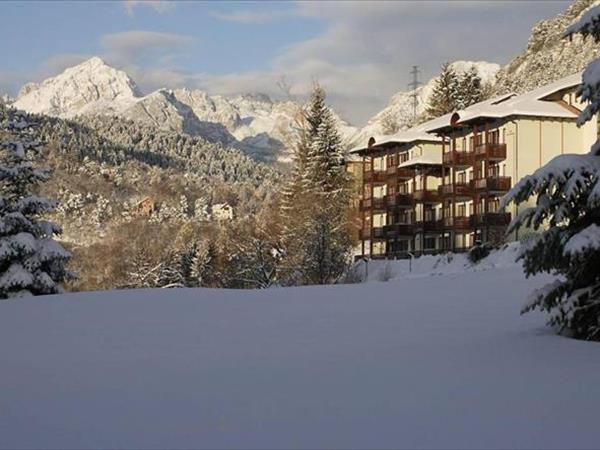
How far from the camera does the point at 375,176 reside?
199 ft

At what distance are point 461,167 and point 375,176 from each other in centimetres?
1067

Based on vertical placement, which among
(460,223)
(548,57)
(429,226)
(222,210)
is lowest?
(429,226)

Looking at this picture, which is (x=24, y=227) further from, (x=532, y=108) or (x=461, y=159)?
(x=461, y=159)

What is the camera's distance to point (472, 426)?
Result: 20.2ft

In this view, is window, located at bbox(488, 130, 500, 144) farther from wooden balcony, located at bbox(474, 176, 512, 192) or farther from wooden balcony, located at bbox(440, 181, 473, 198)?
wooden balcony, located at bbox(440, 181, 473, 198)

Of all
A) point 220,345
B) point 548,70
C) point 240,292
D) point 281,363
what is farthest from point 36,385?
point 548,70

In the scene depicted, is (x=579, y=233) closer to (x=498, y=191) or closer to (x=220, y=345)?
(x=220, y=345)

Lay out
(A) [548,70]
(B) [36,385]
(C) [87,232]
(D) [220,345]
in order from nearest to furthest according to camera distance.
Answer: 1. (B) [36,385]
2. (D) [220,345]
3. (A) [548,70]
4. (C) [87,232]

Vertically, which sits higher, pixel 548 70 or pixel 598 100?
pixel 548 70

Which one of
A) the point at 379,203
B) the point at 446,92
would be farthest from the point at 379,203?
the point at 446,92

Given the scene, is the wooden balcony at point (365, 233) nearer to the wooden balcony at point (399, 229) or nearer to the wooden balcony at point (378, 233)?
the wooden balcony at point (378, 233)

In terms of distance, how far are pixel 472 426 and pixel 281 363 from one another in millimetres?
3720

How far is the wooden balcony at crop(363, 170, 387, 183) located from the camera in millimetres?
60062

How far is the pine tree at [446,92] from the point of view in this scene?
75.6 meters
